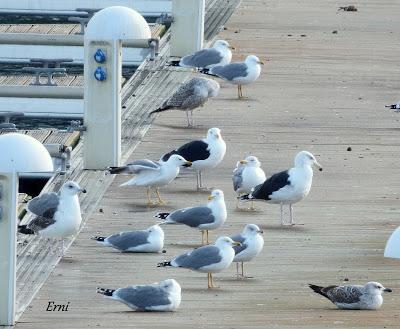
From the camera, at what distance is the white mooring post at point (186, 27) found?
25609 mm

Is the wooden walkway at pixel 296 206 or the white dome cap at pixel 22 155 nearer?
the white dome cap at pixel 22 155

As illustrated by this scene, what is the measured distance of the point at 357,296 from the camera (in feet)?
47.6

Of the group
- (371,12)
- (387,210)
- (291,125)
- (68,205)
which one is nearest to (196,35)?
(291,125)

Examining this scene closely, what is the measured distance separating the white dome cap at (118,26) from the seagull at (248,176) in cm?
186

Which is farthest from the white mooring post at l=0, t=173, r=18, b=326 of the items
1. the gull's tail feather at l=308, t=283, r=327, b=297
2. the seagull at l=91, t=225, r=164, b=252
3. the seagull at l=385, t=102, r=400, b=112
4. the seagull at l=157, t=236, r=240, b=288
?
the seagull at l=385, t=102, r=400, b=112

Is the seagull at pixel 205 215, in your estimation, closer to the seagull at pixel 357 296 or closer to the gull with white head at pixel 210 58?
the seagull at pixel 357 296

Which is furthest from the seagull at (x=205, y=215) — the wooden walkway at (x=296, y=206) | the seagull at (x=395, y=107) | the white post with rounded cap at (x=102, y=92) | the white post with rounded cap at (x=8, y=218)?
the seagull at (x=395, y=107)

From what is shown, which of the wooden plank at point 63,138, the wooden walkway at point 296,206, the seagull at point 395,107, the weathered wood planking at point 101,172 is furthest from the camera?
the seagull at point 395,107

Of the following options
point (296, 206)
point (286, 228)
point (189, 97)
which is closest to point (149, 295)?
point (286, 228)

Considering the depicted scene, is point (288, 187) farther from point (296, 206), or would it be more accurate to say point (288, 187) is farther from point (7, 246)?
point (7, 246)

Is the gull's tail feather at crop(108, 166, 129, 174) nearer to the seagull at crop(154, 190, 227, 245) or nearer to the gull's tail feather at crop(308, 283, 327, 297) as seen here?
the seagull at crop(154, 190, 227, 245)

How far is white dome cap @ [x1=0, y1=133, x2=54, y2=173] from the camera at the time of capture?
550 inches

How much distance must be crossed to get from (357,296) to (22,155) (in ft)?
8.67

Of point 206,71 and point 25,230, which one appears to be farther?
point 206,71
